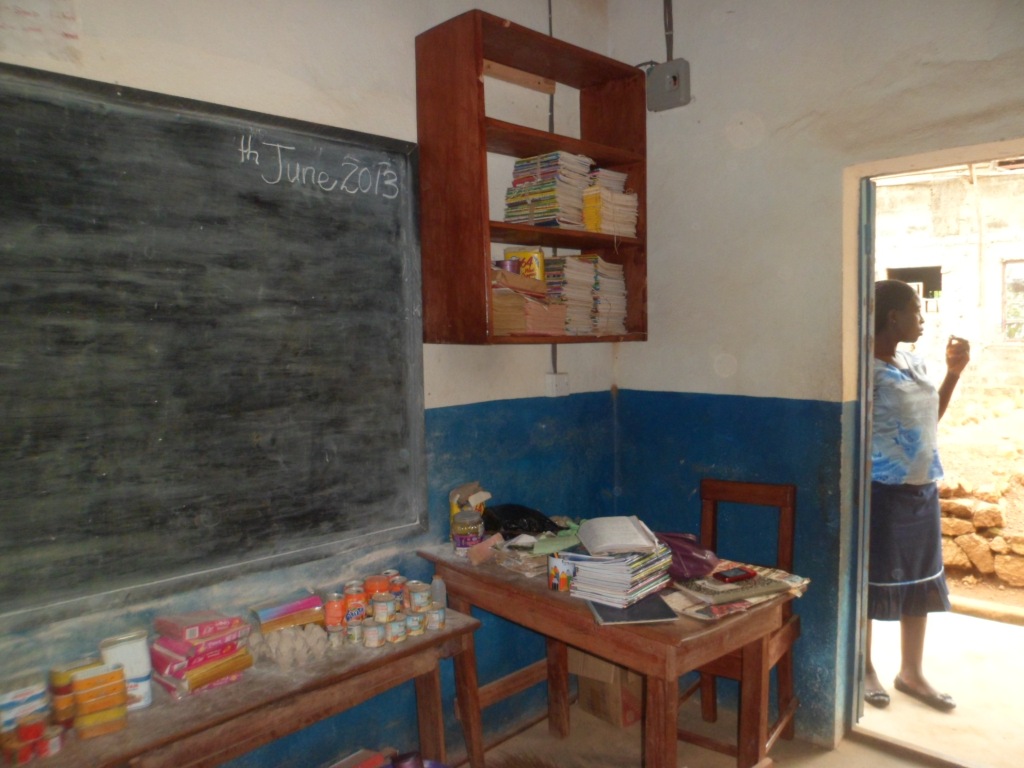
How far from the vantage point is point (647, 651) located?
6.19 ft

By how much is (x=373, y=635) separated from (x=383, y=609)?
0.30 feet

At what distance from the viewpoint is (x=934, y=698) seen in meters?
3.00

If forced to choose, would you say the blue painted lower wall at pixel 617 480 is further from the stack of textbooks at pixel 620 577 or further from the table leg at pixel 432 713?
the stack of textbooks at pixel 620 577

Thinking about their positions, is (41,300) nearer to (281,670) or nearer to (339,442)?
(339,442)

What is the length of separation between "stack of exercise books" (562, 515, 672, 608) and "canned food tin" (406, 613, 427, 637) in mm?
459

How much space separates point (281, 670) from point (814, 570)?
6.47 feet

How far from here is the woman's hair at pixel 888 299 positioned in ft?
10.1

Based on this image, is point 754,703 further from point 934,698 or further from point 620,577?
point 934,698

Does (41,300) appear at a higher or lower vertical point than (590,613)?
higher

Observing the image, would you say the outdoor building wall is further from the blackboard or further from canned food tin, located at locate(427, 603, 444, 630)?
canned food tin, located at locate(427, 603, 444, 630)

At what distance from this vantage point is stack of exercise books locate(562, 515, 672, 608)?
2035 mm

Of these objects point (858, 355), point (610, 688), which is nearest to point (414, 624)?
point (610, 688)

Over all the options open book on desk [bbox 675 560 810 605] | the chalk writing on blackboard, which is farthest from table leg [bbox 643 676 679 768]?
the chalk writing on blackboard

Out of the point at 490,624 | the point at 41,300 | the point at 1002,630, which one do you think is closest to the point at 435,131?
the point at 41,300
